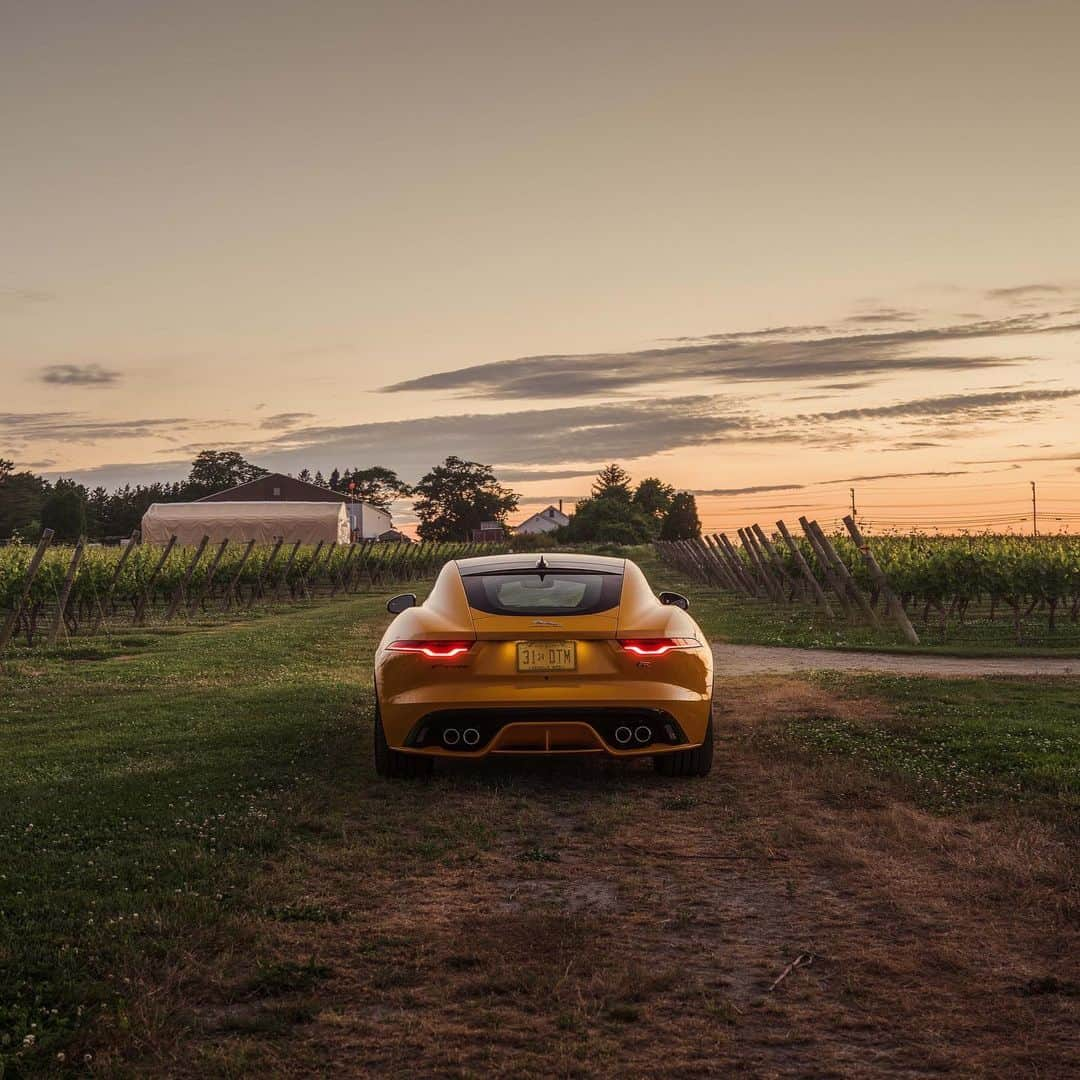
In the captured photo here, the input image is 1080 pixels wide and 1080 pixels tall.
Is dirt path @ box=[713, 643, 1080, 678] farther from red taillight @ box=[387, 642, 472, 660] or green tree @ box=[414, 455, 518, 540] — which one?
green tree @ box=[414, 455, 518, 540]

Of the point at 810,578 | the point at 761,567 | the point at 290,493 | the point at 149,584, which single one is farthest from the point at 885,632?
the point at 290,493

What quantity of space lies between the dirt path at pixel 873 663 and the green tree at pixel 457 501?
446 ft

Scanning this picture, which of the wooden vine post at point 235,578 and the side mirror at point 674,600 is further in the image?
the wooden vine post at point 235,578

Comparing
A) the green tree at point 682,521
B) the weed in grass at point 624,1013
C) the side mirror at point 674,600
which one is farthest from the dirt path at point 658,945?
the green tree at point 682,521

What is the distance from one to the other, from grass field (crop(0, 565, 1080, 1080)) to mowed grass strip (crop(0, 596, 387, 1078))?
3 cm

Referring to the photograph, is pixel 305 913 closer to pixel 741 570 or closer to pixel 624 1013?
pixel 624 1013

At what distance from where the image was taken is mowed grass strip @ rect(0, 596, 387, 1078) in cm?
490

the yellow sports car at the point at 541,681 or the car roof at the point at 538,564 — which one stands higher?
the car roof at the point at 538,564

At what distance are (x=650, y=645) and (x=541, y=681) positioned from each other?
76 cm

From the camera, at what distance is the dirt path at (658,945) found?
4.17 meters

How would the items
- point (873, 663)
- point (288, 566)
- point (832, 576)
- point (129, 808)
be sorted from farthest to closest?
point (288, 566)
point (832, 576)
point (873, 663)
point (129, 808)

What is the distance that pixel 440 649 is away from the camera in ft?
27.8

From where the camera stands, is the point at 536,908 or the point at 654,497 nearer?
the point at 536,908

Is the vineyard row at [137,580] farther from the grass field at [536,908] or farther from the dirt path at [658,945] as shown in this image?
the dirt path at [658,945]
